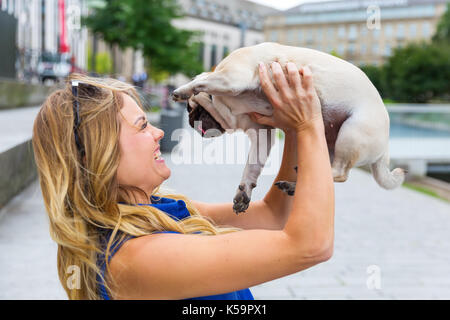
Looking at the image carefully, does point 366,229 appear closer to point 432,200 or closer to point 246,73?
point 432,200

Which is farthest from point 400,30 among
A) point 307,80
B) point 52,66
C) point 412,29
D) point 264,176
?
point 307,80

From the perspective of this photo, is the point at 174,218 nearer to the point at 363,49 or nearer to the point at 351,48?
the point at 351,48

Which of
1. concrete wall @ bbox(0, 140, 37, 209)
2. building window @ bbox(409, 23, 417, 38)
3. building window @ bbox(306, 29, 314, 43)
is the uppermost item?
building window @ bbox(409, 23, 417, 38)

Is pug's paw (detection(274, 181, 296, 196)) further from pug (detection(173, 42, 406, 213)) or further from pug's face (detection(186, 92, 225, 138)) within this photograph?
pug's face (detection(186, 92, 225, 138))

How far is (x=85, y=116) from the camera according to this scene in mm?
1512

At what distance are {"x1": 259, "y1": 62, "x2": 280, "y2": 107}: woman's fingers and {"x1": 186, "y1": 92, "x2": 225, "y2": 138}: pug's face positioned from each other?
22 centimetres

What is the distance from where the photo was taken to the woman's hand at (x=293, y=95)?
1341 millimetres

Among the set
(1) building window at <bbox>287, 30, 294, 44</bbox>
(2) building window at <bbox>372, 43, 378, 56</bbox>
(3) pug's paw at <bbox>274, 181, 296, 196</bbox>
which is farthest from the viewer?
(2) building window at <bbox>372, 43, 378, 56</bbox>

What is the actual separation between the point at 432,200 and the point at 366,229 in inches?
120

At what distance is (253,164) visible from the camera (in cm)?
156

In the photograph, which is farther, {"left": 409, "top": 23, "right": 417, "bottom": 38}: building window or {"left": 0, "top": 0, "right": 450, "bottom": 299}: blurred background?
{"left": 409, "top": 23, "right": 417, "bottom": 38}: building window

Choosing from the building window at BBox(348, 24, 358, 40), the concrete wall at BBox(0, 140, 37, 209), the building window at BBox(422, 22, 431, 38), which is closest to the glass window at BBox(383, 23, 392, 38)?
the building window at BBox(348, 24, 358, 40)

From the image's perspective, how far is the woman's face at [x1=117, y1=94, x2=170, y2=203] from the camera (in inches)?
61.4
